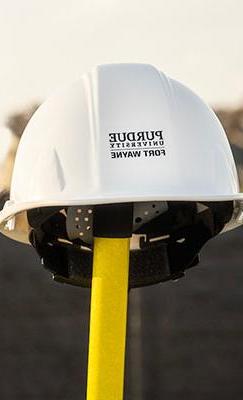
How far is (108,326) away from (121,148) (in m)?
0.20

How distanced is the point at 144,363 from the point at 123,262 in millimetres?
1946

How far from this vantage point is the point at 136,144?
2.99ft

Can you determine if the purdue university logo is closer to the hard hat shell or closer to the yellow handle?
the hard hat shell

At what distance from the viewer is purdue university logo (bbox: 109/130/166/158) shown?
2.98 ft

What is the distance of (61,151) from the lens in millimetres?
920

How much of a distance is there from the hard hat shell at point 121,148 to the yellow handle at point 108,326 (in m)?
0.08

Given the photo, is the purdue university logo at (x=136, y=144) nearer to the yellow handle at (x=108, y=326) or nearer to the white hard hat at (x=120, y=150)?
the white hard hat at (x=120, y=150)

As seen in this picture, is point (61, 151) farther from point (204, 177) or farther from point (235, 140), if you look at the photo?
point (235, 140)

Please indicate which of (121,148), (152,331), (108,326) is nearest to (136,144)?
(121,148)

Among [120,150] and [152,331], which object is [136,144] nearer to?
[120,150]

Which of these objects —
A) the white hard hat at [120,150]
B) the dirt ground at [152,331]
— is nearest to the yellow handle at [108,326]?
the white hard hat at [120,150]

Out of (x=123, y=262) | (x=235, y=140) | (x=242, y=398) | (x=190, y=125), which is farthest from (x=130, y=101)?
(x=242, y=398)

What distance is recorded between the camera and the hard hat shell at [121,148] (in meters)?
0.90

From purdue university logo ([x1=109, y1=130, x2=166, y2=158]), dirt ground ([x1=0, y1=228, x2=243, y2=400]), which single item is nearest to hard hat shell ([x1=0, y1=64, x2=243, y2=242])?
purdue university logo ([x1=109, y1=130, x2=166, y2=158])
